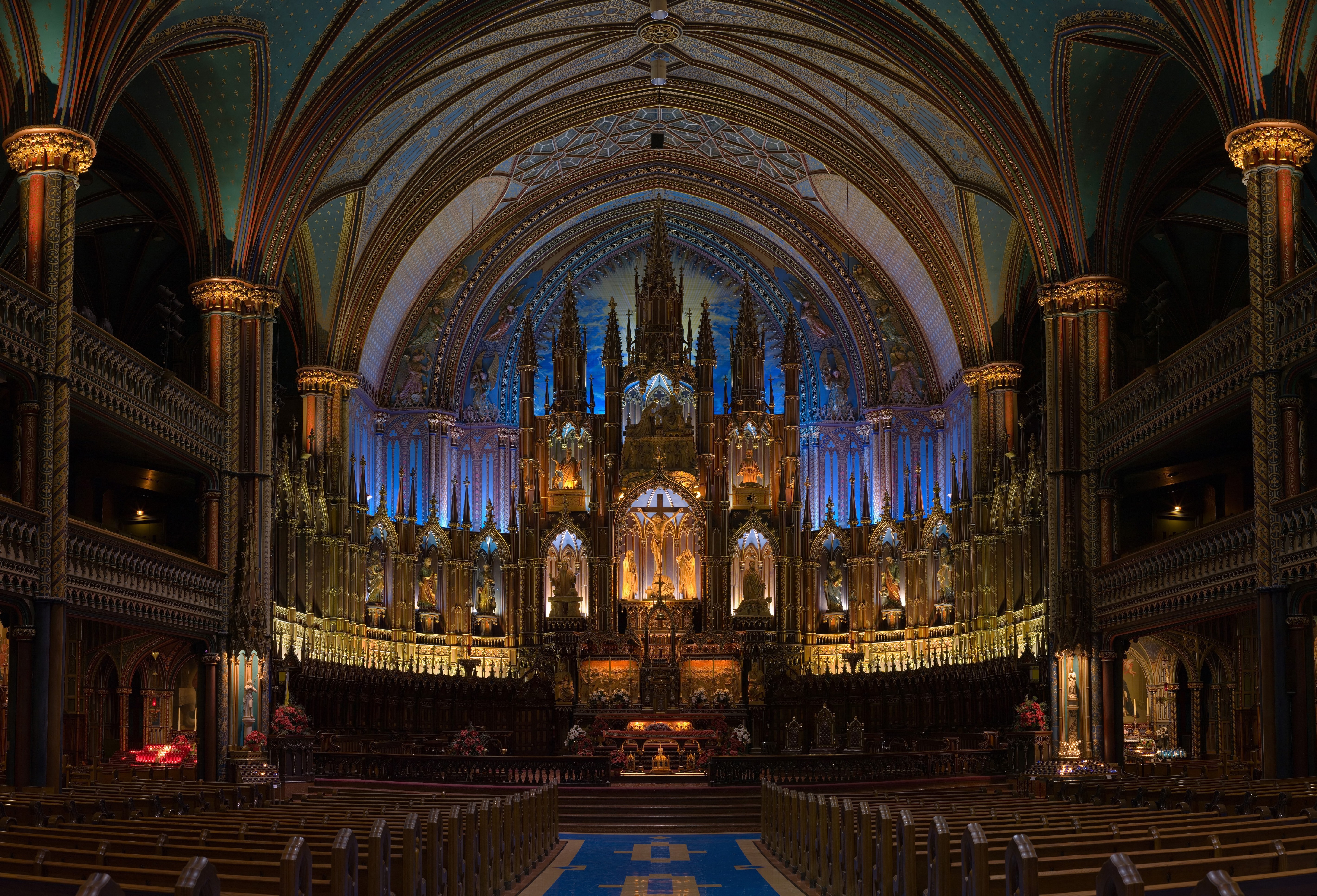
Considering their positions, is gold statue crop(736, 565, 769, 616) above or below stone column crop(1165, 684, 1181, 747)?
above

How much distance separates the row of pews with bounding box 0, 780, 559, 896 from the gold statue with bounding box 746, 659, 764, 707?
17534 millimetres

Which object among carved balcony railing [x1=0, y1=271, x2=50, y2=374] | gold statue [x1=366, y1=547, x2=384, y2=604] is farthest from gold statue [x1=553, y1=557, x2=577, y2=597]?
carved balcony railing [x1=0, y1=271, x2=50, y2=374]

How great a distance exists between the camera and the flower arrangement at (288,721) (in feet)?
84.2

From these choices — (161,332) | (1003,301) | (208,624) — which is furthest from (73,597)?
(1003,301)

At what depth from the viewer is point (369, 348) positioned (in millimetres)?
35625

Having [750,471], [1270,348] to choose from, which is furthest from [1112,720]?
[750,471]

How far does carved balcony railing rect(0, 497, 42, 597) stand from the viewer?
18.4m

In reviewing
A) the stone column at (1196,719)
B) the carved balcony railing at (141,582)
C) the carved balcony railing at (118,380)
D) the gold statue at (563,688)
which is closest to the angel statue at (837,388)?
the gold statue at (563,688)

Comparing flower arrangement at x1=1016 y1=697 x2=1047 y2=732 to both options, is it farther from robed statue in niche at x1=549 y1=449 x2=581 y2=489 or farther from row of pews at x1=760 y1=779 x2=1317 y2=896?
robed statue in niche at x1=549 y1=449 x2=581 y2=489

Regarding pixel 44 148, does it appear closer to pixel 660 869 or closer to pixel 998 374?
pixel 660 869

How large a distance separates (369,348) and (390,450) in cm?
311

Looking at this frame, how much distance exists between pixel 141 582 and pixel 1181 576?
17.4 m

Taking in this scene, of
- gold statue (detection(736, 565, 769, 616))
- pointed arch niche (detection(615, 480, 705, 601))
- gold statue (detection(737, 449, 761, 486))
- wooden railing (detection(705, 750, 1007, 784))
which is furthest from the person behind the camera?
gold statue (detection(737, 449, 761, 486))

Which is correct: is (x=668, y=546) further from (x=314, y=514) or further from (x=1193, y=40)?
(x=1193, y=40)
